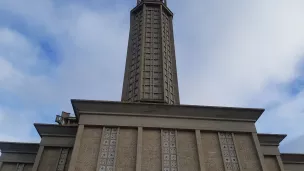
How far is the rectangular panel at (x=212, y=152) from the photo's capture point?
11.7m

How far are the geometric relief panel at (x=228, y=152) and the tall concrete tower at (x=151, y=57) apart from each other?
515 centimetres

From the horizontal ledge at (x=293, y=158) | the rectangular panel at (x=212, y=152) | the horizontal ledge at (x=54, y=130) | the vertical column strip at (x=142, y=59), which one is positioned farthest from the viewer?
the vertical column strip at (x=142, y=59)

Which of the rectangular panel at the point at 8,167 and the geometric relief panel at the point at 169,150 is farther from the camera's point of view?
the rectangular panel at the point at 8,167

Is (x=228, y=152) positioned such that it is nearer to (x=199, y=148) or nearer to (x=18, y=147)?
(x=199, y=148)

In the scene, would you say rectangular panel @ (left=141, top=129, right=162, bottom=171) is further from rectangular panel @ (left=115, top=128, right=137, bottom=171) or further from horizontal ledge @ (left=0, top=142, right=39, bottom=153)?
horizontal ledge @ (left=0, top=142, right=39, bottom=153)

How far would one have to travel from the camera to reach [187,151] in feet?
39.7

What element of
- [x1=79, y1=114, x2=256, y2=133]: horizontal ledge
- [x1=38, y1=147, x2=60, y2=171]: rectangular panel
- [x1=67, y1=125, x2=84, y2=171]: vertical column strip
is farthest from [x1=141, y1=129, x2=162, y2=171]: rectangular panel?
[x1=38, y1=147, x2=60, y2=171]: rectangular panel

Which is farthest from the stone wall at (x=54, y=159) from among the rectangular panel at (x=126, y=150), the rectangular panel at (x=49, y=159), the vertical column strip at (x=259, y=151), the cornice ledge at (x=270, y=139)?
the cornice ledge at (x=270, y=139)

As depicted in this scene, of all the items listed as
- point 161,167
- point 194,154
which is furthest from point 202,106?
point 161,167

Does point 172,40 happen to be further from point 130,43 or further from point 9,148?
point 9,148

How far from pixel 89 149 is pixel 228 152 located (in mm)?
6338

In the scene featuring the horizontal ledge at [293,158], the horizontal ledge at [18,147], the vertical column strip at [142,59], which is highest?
the vertical column strip at [142,59]

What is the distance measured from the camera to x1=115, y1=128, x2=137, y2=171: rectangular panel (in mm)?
11438

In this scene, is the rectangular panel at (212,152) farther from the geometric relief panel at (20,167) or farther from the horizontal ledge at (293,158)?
the geometric relief panel at (20,167)
